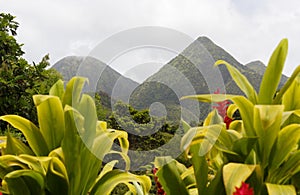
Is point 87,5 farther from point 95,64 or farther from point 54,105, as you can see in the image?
point 54,105

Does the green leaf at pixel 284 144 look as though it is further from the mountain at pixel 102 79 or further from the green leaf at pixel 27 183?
the green leaf at pixel 27 183

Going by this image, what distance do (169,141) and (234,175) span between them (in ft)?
1.56

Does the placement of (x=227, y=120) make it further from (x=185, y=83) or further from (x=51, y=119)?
(x=51, y=119)

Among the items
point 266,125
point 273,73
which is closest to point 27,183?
point 266,125

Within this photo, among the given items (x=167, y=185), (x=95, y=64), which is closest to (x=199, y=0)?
(x=95, y=64)

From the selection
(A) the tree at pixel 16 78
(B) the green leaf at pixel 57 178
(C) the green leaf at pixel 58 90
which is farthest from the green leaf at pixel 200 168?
(A) the tree at pixel 16 78

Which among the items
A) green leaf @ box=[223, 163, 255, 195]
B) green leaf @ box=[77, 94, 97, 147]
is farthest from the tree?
green leaf @ box=[223, 163, 255, 195]

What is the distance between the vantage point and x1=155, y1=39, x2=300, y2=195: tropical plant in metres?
1.51

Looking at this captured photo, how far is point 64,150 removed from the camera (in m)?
1.71

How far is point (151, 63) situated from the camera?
5.99 ft

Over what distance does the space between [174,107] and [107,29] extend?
51 centimetres

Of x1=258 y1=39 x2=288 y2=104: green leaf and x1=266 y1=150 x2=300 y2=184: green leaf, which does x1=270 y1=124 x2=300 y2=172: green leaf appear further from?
x1=258 y1=39 x2=288 y2=104: green leaf

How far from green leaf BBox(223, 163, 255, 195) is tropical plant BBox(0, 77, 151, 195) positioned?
48 centimetres

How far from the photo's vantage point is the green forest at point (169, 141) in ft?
5.08
